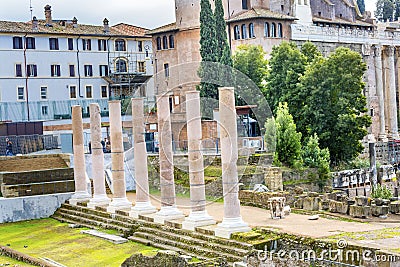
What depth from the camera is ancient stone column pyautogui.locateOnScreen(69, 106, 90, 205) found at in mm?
27938

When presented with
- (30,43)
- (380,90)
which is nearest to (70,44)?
(30,43)

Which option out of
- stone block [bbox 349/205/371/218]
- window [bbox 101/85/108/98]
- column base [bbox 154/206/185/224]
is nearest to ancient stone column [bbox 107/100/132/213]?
column base [bbox 154/206/185/224]

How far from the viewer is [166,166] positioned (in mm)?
22234

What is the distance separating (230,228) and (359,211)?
7944mm

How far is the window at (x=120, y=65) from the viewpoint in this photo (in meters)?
51.1

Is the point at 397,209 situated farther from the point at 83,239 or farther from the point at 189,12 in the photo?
the point at 189,12

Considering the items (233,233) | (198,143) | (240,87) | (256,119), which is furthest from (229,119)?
(240,87)

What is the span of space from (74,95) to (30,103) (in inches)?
152

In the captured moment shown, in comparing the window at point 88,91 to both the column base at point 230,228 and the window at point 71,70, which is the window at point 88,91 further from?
the column base at point 230,228

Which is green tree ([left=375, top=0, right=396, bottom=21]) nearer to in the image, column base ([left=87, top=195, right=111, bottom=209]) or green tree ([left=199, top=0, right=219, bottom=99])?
green tree ([left=199, top=0, right=219, bottom=99])

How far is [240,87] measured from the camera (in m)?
41.3

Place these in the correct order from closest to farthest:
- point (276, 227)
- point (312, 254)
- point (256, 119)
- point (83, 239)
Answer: point (312, 254) < point (276, 227) < point (83, 239) < point (256, 119)

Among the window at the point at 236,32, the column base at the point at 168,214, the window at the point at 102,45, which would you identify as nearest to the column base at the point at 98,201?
the column base at the point at 168,214

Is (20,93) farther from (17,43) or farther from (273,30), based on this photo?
(273,30)
